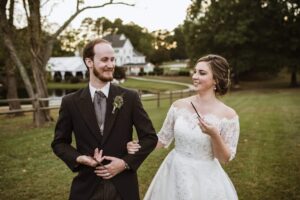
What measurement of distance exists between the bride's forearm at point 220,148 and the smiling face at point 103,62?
4.90 feet

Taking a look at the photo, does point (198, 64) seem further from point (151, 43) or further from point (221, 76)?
point (151, 43)

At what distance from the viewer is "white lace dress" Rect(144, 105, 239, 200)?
15.2 feet

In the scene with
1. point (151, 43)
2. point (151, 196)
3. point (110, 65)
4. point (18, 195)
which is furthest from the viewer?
point (151, 43)

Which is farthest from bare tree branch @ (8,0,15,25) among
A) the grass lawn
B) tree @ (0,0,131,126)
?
the grass lawn

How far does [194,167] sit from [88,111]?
5.74 ft

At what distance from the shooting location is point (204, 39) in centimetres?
4919

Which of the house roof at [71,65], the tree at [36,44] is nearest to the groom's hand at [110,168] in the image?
the tree at [36,44]

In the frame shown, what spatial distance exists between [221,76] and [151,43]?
117 metres

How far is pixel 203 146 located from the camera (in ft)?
15.5

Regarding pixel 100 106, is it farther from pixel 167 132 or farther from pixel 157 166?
pixel 157 166

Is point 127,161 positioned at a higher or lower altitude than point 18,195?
higher

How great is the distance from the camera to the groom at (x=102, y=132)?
11.9 ft

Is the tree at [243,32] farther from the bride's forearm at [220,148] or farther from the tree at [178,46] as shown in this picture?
the tree at [178,46]

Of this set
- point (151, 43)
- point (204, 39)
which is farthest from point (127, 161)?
point (151, 43)
